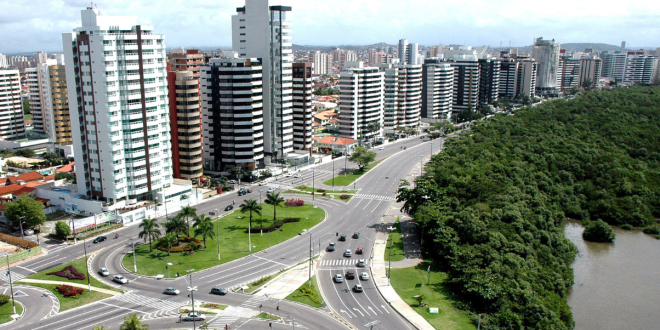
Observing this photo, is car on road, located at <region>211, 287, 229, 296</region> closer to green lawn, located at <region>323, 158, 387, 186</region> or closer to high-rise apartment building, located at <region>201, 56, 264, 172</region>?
high-rise apartment building, located at <region>201, 56, 264, 172</region>

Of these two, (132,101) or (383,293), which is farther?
(132,101)

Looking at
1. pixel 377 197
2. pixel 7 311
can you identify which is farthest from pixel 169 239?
pixel 377 197

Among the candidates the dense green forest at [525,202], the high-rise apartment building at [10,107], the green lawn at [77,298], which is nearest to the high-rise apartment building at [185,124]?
A: the dense green forest at [525,202]

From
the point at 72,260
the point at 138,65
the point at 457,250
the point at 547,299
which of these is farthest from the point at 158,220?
the point at 547,299

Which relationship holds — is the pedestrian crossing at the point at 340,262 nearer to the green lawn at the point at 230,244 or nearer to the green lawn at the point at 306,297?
the green lawn at the point at 230,244

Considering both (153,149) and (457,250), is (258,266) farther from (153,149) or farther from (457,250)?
(153,149)

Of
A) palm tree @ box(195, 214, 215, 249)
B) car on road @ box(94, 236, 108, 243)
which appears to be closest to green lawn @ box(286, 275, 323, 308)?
palm tree @ box(195, 214, 215, 249)
